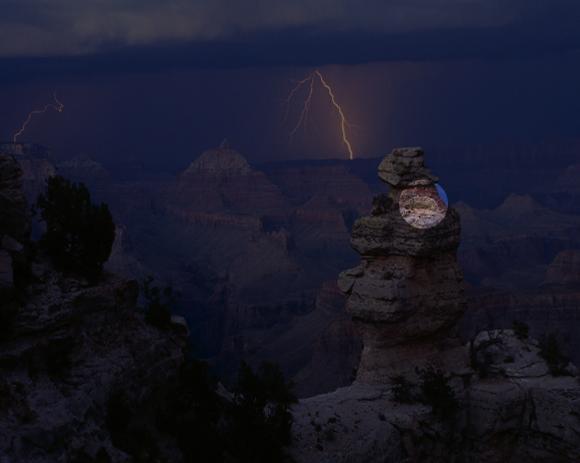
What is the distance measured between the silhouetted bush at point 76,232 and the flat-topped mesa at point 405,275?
905cm

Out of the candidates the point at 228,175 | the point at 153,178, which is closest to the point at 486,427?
the point at 228,175

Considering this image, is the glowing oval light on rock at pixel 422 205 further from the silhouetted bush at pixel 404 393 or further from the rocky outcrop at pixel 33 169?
the rocky outcrop at pixel 33 169

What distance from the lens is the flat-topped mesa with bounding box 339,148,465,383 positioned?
25.2 metres

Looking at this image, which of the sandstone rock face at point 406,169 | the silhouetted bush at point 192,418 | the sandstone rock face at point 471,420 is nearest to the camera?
the silhouetted bush at point 192,418

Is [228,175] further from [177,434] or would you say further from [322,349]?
[177,434]

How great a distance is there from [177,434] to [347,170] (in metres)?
156

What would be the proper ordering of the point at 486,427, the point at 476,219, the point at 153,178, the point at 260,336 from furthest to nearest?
the point at 153,178, the point at 476,219, the point at 260,336, the point at 486,427

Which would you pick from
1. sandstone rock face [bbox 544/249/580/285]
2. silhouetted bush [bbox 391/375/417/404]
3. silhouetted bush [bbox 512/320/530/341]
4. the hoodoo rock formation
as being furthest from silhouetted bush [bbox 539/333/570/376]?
sandstone rock face [bbox 544/249/580/285]

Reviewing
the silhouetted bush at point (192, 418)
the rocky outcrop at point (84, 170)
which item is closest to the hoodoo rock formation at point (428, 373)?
the silhouetted bush at point (192, 418)

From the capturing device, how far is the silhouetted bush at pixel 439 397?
23.8m

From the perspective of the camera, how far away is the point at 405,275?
A: 25281mm

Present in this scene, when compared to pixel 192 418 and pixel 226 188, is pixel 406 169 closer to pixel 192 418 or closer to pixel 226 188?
pixel 192 418

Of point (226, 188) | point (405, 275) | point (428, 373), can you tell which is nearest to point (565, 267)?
point (405, 275)

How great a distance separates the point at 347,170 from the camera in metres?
173
